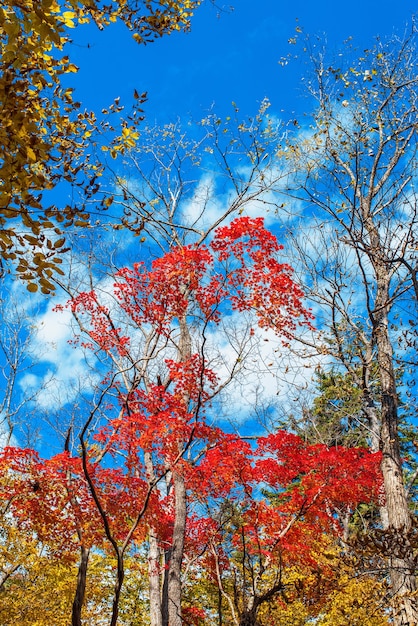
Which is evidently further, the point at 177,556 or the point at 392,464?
the point at 177,556

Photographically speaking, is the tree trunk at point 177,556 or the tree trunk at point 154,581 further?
the tree trunk at point 154,581

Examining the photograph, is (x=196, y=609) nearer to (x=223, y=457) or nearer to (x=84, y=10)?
(x=223, y=457)

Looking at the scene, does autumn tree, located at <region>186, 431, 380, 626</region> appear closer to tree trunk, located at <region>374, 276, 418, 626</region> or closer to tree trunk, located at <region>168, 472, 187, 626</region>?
tree trunk, located at <region>168, 472, 187, 626</region>

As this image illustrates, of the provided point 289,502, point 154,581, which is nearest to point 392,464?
point 289,502

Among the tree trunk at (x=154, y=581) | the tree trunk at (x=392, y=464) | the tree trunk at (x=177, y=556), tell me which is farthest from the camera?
the tree trunk at (x=154, y=581)

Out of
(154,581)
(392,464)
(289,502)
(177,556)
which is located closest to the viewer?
(392,464)

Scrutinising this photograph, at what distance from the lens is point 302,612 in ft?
36.3

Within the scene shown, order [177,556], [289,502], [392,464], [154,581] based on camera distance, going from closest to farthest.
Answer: [392,464]
[177,556]
[289,502]
[154,581]

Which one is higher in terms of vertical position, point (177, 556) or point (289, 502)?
point (289, 502)

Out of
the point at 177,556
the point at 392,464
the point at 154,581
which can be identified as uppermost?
the point at 392,464

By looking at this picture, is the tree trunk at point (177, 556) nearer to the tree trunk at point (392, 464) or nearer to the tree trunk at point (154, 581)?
the tree trunk at point (154, 581)

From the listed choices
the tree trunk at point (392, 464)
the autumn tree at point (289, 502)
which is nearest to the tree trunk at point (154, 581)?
the autumn tree at point (289, 502)

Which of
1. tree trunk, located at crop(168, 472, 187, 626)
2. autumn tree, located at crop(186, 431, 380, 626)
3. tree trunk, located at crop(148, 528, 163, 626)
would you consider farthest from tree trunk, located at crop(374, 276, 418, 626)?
tree trunk, located at crop(148, 528, 163, 626)

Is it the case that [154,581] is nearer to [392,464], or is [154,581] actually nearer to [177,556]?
[177,556]
